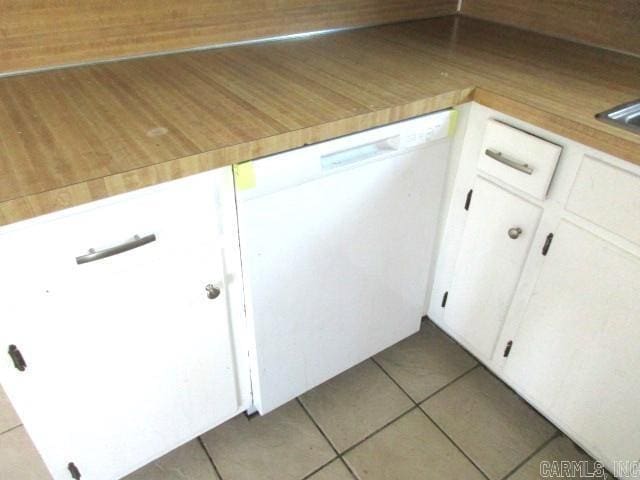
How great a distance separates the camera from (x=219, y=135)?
0.92 metres

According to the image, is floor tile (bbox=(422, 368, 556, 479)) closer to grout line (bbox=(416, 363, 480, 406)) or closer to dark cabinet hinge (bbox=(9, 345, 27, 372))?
grout line (bbox=(416, 363, 480, 406))

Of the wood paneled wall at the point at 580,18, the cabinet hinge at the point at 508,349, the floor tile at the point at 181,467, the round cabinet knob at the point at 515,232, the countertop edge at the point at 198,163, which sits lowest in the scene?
the floor tile at the point at 181,467

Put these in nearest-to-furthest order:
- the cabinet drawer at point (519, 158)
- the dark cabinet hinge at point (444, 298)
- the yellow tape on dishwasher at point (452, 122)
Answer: the cabinet drawer at point (519, 158) < the yellow tape on dishwasher at point (452, 122) < the dark cabinet hinge at point (444, 298)

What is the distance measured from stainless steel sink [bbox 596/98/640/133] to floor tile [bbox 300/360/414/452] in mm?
966

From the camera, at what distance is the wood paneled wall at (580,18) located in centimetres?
142

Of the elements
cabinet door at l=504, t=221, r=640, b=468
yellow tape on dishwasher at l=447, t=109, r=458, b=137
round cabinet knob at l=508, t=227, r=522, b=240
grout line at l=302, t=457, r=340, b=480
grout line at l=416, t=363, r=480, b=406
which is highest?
yellow tape on dishwasher at l=447, t=109, r=458, b=137

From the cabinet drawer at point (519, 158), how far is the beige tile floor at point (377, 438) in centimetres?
72

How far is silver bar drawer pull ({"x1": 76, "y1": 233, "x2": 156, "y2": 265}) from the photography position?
2.73ft

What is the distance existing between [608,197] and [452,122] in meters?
0.40

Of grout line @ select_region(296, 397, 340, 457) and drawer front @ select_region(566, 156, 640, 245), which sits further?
grout line @ select_region(296, 397, 340, 457)

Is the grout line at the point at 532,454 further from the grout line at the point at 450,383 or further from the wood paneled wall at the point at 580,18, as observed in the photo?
the wood paneled wall at the point at 580,18

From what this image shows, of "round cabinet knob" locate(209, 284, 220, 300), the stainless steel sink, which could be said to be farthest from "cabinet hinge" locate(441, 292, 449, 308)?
"round cabinet knob" locate(209, 284, 220, 300)

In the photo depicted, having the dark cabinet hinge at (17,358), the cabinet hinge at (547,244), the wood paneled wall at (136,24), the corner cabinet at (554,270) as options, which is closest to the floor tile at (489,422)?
the corner cabinet at (554,270)

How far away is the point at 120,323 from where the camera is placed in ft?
3.11
